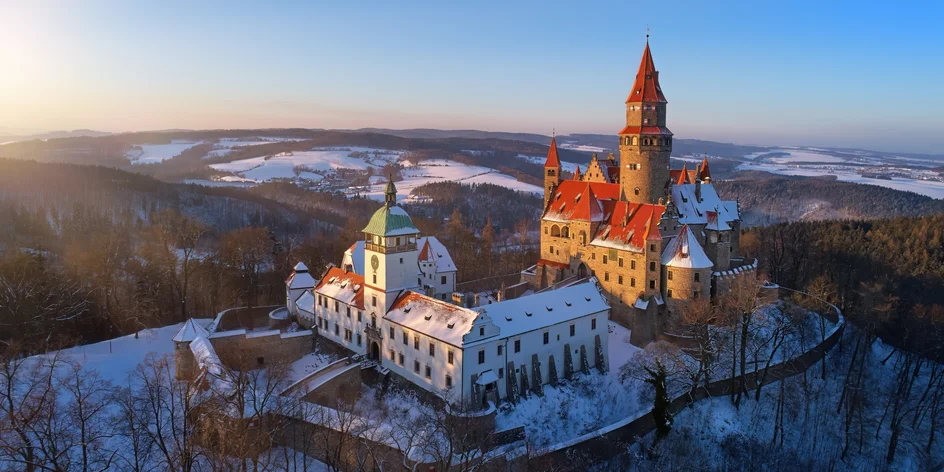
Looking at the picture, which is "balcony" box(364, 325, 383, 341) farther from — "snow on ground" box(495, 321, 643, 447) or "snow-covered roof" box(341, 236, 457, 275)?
"snow on ground" box(495, 321, 643, 447)

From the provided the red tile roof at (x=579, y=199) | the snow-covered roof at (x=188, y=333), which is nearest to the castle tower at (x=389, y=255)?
the snow-covered roof at (x=188, y=333)

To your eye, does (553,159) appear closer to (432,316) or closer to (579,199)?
(579,199)

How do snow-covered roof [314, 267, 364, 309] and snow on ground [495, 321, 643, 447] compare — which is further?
snow-covered roof [314, 267, 364, 309]

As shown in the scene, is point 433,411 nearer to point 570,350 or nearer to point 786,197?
point 570,350

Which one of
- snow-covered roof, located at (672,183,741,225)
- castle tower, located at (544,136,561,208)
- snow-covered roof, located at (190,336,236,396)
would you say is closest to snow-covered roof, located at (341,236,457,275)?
castle tower, located at (544,136,561,208)

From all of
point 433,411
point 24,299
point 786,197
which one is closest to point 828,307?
point 433,411

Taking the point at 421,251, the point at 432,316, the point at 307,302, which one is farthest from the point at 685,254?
the point at 307,302
